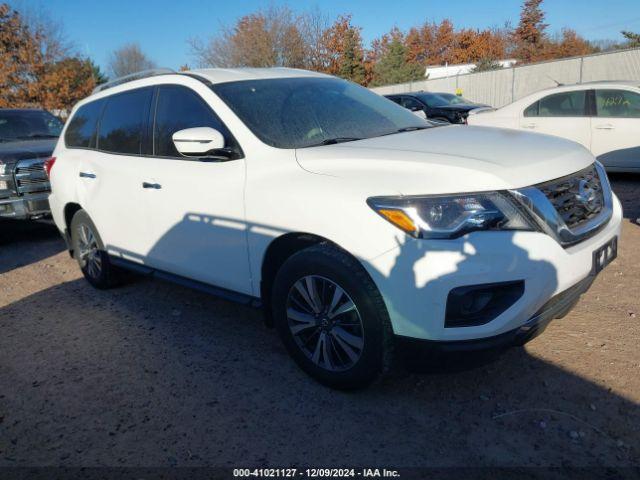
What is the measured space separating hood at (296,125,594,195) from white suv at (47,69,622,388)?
10mm

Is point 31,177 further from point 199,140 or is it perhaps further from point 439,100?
point 439,100

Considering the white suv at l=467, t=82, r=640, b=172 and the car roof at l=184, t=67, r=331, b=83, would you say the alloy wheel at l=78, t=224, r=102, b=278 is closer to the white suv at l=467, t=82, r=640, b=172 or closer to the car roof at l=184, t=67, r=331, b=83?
the car roof at l=184, t=67, r=331, b=83

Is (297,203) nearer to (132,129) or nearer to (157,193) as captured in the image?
(157,193)

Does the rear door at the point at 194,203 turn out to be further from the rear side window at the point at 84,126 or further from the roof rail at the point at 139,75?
the rear side window at the point at 84,126

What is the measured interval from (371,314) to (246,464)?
93 centimetres

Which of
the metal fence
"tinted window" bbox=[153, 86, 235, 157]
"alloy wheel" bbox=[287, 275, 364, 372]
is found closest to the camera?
"alloy wheel" bbox=[287, 275, 364, 372]

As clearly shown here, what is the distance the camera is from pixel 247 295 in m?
3.29

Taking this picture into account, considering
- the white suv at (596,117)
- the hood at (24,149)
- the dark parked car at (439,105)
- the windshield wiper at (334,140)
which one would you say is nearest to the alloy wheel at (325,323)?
the windshield wiper at (334,140)

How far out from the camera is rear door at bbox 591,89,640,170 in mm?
7609

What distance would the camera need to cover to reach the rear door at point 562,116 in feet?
26.5

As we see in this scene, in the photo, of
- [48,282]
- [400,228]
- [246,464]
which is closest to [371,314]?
[400,228]

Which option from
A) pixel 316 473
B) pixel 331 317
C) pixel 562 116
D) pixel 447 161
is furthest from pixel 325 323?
pixel 562 116

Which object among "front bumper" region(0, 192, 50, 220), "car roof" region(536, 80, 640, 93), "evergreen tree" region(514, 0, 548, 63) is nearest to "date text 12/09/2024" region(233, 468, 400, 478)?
"front bumper" region(0, 192, 50, 220)

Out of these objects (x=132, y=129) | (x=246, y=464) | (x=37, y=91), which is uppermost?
(x=37, y=91)
